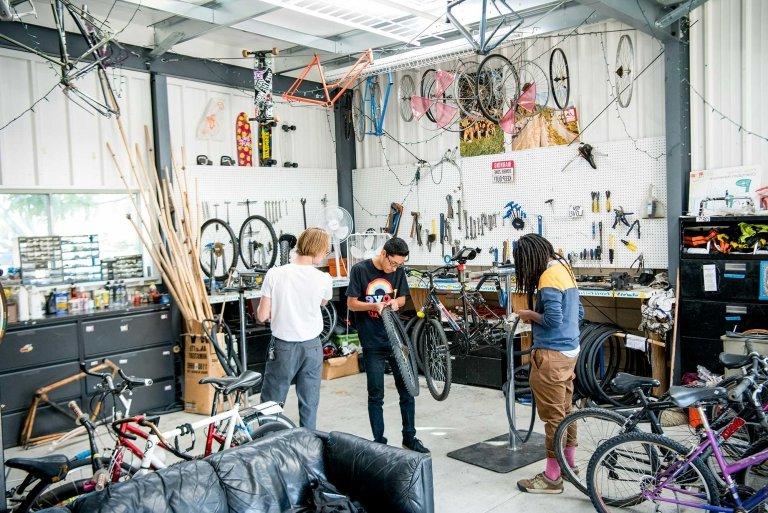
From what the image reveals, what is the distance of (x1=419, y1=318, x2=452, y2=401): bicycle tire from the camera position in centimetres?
572

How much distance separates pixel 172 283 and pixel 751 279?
4.91 m

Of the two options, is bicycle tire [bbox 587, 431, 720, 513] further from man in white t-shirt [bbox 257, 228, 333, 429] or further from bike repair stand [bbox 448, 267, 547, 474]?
man in white t-shirt [bbox 257, 228, 333, 429]

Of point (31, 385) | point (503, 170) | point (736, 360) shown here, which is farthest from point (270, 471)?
point (503, 170)

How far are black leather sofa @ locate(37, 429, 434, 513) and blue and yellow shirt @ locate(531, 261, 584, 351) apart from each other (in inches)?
46.8

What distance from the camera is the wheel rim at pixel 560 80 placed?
21.6 ft

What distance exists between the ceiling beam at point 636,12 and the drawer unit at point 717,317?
224 cm

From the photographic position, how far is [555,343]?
152 inches

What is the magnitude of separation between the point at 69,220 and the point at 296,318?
317 cm

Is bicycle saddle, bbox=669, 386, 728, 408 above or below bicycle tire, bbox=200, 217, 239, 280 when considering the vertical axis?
below

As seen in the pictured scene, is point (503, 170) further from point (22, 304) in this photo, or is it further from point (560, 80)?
point (22, 304)

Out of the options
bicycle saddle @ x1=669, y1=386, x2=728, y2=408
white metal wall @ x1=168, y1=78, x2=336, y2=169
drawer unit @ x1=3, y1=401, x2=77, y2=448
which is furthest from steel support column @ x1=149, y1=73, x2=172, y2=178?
bicycle saddle @ x1=669, y1=386, x2=728, y2=408

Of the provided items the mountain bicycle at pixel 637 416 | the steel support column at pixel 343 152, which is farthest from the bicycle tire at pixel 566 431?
the steel support column at pixel 343 152

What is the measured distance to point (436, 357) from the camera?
596 centimetres

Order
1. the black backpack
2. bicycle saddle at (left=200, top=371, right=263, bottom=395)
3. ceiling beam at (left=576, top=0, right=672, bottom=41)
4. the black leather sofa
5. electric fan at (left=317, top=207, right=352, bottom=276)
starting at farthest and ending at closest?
electric fan at (left=317, top=207, right=352, bottom=276)
ceiling beam at (left=576, top=0, right=672, bottom=41)
bicycle saddle at (left=200, top=371, right=263, bottom=395)
the black backpack
the black leather sofa
